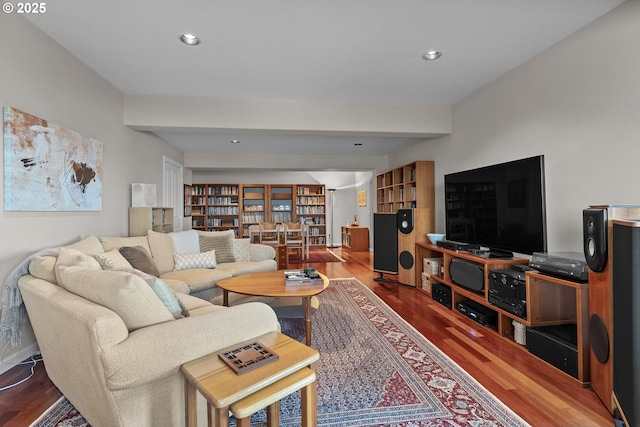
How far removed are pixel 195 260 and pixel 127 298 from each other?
2371 millimetres

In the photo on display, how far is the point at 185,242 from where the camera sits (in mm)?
3787

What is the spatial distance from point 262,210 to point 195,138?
12.5 ft

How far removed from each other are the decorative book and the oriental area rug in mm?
591

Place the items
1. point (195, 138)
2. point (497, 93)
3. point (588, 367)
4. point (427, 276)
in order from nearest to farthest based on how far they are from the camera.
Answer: point (588, 367) < point (497, 93) < point (427, 276) < point (195, 138)

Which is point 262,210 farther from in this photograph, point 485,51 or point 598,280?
point 598,280

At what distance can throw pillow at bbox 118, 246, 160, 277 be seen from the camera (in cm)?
279

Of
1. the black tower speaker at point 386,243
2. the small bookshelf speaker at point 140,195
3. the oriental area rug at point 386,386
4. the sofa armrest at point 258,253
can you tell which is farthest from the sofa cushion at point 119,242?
the black tower speaker at point 386,243

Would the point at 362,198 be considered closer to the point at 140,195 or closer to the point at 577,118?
the point at 140,195

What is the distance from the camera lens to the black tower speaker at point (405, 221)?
14.0ft

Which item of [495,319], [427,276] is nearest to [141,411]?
[495,319]

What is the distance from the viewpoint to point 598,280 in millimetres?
1729

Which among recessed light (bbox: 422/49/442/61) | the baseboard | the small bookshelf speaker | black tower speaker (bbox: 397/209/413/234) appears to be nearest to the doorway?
the small bookshelf speaker

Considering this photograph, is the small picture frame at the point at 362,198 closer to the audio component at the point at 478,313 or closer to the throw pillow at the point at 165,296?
the audio component at the point at 478,313

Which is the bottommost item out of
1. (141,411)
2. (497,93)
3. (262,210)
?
(141,411)
